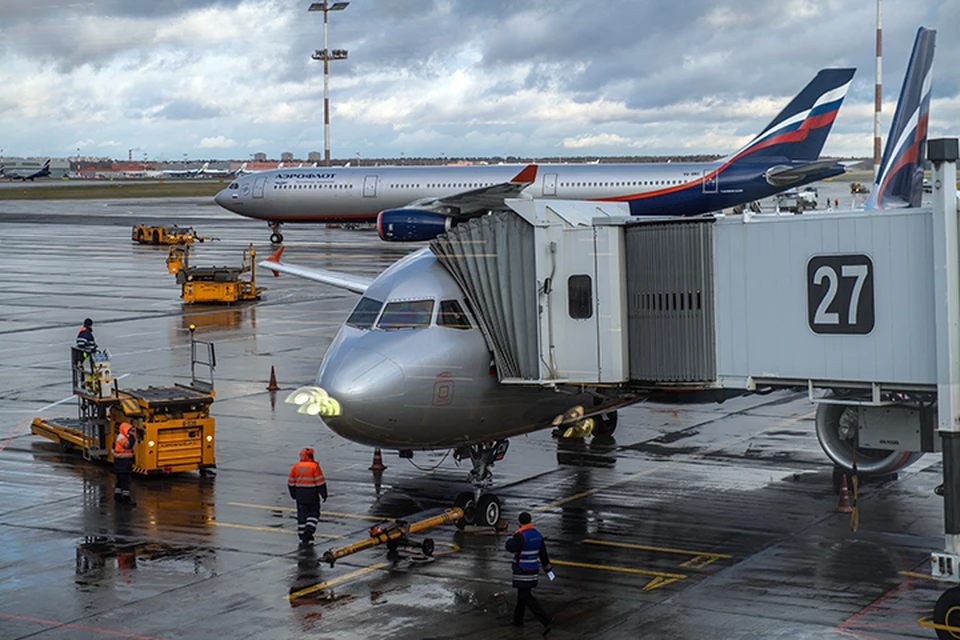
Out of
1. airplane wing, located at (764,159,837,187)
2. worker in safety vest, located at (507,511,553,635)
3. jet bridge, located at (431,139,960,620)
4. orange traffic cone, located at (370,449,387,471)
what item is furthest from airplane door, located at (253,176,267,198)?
worker in safety vest, located at (507,511,553,635)

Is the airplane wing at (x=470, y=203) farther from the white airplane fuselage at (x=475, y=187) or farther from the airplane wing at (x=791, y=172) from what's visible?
the airplane wing at (x=791, y=172)

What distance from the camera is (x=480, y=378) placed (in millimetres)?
19344

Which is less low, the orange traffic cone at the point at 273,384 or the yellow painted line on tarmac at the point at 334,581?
the orange traffic cone at the point at 273,384

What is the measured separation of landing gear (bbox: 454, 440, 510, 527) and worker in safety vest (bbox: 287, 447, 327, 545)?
97.9 inches

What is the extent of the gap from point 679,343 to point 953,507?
4.97 m

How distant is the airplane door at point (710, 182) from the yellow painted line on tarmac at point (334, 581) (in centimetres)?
5256

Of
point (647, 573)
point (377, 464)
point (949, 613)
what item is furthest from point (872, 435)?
point (377, 464)

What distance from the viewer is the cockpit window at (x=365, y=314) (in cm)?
1972

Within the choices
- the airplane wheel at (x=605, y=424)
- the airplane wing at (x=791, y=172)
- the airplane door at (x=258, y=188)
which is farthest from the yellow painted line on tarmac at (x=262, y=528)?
the airplane door at (x=258, y=188)

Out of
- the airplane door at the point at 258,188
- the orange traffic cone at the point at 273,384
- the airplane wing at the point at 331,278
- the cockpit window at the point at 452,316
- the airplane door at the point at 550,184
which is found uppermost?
the airplane door at the point at 258,188

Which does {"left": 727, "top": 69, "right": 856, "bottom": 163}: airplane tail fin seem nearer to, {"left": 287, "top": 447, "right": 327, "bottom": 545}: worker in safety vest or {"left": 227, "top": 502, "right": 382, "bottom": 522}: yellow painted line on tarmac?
{"left": 227, "top": 502, "right": 382, "bottom": 522}: yellow painted line on tarmac

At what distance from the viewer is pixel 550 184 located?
75312mm

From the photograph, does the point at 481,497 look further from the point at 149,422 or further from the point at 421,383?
the point at 149,422

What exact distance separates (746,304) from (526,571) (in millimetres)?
5126
